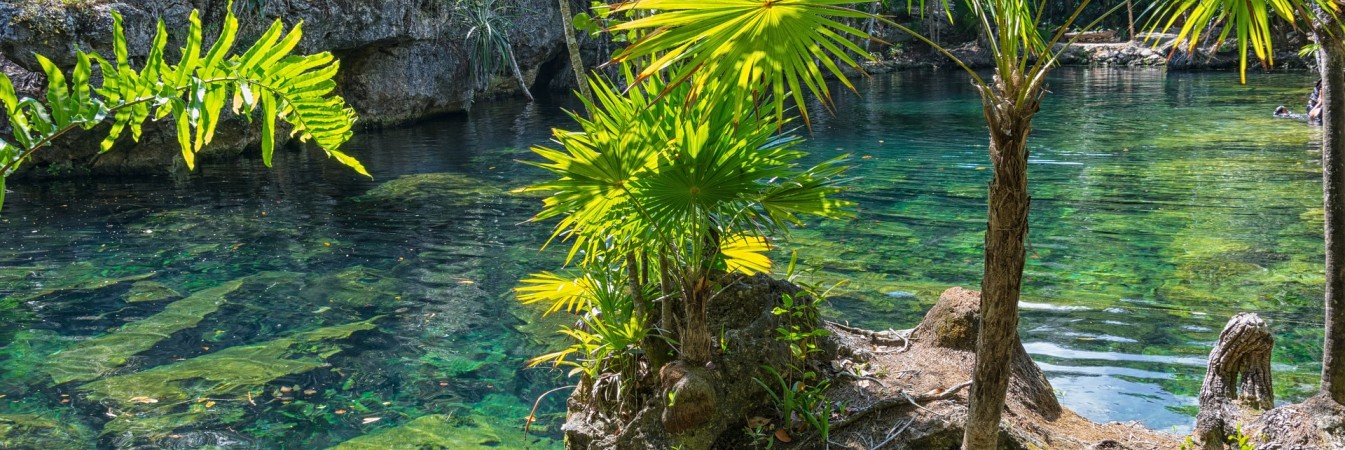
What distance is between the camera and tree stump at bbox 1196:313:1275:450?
3572 millimetres

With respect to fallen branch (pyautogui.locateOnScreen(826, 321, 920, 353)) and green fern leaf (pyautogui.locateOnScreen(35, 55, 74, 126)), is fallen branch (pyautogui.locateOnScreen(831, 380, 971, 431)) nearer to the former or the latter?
fallen branch (pyautogui.locateOnScreen(826, 321, 920, 353))

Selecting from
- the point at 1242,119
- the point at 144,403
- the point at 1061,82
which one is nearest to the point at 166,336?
the point at 144,403

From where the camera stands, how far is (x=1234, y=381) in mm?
3660

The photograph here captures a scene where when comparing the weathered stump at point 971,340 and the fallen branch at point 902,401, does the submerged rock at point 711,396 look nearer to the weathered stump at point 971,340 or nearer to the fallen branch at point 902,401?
the fallen branch at point 902,401

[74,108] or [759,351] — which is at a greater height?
[74,108]

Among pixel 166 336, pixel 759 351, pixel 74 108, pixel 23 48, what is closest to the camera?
pixel 74 108

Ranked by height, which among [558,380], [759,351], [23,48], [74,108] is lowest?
[558,380]

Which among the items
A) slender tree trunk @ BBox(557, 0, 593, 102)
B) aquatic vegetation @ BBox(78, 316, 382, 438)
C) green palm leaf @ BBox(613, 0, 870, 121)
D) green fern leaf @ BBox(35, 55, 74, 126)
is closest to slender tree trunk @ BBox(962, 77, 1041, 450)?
green palm leaf @ BBox(613, 0, 870, 121)

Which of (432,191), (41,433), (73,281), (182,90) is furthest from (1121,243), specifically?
(73,281)

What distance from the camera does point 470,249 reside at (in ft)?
32.4

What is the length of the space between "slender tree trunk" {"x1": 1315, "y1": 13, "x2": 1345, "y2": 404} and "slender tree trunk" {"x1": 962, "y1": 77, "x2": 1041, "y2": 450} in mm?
1734

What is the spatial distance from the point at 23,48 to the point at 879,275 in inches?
480

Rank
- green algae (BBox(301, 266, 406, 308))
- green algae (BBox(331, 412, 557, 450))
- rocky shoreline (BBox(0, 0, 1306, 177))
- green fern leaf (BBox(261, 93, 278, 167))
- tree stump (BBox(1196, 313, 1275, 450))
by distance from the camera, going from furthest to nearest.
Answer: rocky shoreline (BBox(0, 0, 1306, 177)), green algae (BBox(301, 266, 406, 308)), green algae (BBox(331, 412, 557, 450)), tree stump (BBox(1196, 313, 1275, 450)), green fern leaf (BBox(261, 93, 278, 167))

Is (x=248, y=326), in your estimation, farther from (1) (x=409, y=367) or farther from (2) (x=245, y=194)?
(2) (x=245, y=194)
